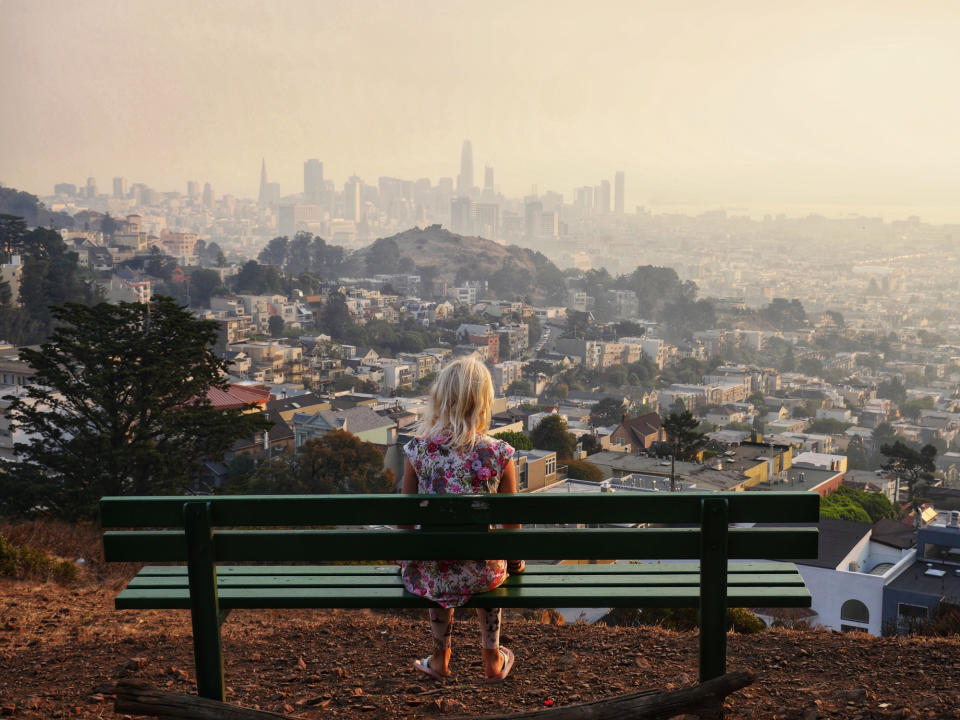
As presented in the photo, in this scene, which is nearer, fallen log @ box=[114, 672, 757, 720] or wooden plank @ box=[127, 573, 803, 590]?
fallen log @ box=[114, 672, 757, 720]

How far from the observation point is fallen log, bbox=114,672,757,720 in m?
1.38

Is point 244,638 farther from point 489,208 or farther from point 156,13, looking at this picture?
point 489,208

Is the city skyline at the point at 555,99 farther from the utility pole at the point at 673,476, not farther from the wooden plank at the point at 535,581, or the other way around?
the wooden plank at the point at 535,581

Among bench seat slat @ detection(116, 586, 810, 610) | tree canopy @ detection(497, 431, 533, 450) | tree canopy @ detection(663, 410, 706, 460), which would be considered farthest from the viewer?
tree canopy @ detection(663, 410, 706, 460)

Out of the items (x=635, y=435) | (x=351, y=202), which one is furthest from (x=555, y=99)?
(x=635, y=435)

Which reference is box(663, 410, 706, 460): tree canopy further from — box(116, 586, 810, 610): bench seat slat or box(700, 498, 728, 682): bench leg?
box(700, 498, 728, 682): bench leg

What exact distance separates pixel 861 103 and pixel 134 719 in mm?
83147

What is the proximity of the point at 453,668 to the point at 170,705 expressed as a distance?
0.71 m

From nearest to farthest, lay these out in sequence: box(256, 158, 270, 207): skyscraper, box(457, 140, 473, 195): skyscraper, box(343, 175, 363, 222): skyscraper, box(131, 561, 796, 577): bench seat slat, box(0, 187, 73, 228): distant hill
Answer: box(131, 561, 796, 577): bench seat slat → box(0, 187, 73, 228): distant hill → box(457, 140, 473, 195): skyscraper → box(343, 175, 363, 222): skyscraper → box(256, 158, 270, 207): skyscraper

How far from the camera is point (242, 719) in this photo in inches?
55.1

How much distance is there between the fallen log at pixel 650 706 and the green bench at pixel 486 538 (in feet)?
0.30

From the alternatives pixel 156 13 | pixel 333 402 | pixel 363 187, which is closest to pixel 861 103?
pixel 363 187

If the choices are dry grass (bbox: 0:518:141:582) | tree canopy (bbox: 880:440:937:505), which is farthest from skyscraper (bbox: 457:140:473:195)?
dry grass (bbox: 0:518:141:582)

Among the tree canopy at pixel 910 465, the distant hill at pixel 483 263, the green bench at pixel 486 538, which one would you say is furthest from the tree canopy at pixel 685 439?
the distant hill at pixel 483 263
